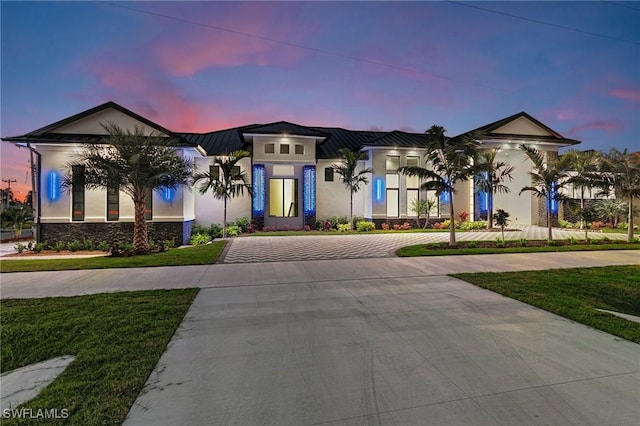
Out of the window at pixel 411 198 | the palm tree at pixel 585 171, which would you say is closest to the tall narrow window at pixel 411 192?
the window at pixel 411 198

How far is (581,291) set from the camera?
5.42 meters

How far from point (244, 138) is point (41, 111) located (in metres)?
8.78

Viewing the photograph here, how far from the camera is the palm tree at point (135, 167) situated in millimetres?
9797

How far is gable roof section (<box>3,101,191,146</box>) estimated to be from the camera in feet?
39.1

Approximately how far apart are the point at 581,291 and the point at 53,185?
17.0 m

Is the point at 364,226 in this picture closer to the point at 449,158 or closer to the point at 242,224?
the point at 242,224

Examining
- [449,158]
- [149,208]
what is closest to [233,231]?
[149,208]

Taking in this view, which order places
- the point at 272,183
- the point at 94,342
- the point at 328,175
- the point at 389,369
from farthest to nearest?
the point at 272,183, the point at 328,175, the point at 94,342, the point at 389,369

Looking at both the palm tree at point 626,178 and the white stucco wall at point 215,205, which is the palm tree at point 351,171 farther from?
the palm tree at point 626,178

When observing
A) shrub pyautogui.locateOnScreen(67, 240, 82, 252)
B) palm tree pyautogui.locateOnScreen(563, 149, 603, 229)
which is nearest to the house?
shrub pyautogui.locateOnScreen(67, 240, 82, 252)

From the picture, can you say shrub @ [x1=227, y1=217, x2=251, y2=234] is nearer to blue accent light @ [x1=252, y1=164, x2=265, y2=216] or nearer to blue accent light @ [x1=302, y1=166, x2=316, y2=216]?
blue accent light @ [x1=252, y1=164, x2=265, y2=216]

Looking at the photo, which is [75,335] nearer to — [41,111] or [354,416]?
[354,416]

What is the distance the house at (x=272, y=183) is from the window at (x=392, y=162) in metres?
0.06

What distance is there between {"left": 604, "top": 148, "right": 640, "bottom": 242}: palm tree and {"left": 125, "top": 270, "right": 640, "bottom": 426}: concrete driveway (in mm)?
11937
